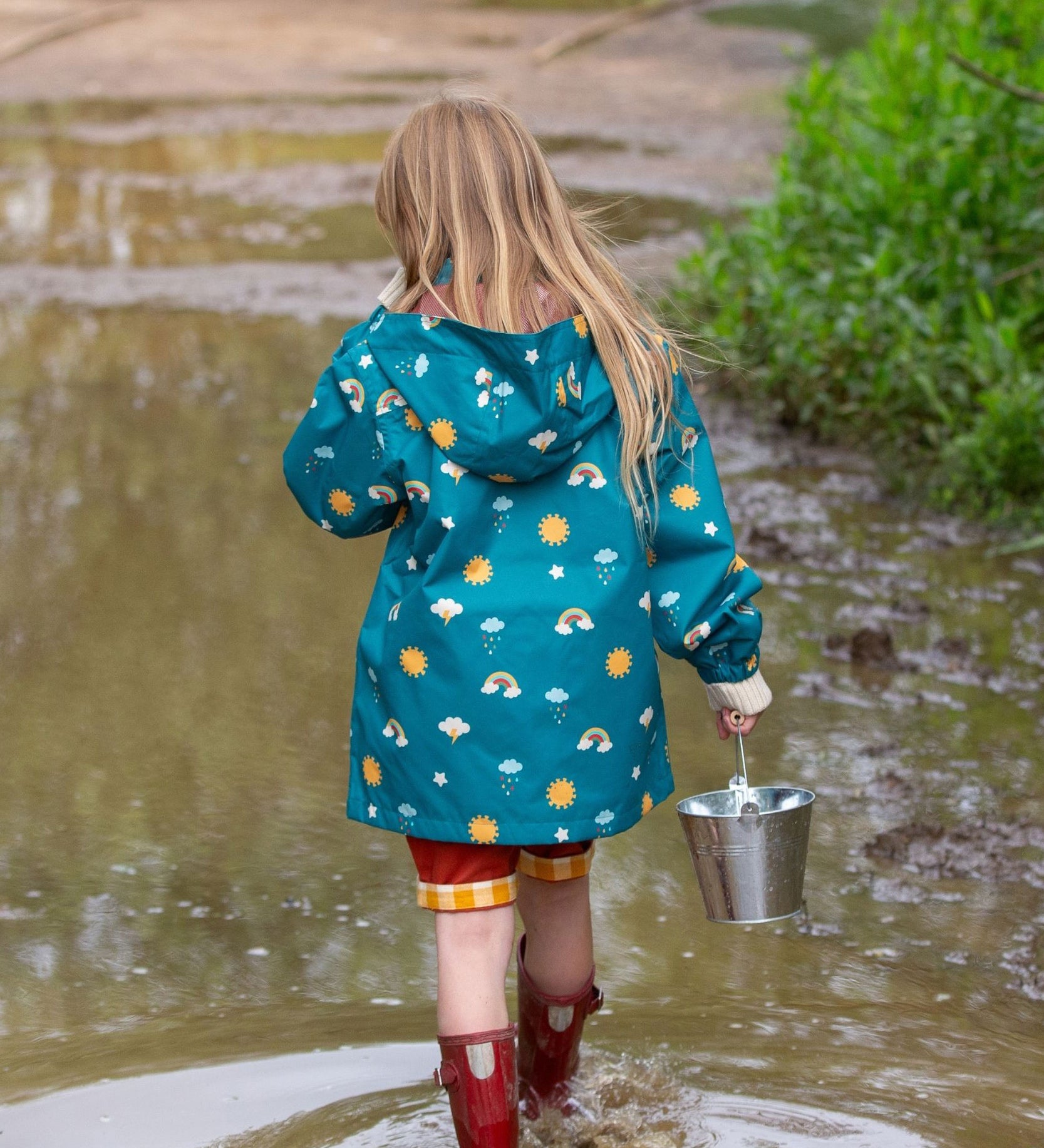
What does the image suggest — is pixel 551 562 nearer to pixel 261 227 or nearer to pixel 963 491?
pixel 963 491

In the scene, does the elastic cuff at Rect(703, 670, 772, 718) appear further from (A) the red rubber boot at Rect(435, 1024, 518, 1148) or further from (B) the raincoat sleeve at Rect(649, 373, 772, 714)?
(A) the red rubber boot at Rect(435, 1024, 518, 1148)

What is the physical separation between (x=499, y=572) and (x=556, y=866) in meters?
0.46

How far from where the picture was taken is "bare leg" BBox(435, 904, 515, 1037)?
7.08 ft

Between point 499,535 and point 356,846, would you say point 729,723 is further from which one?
point 356,846

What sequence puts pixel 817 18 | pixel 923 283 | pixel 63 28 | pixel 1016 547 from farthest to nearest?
1. pixel 817 18
2. pixel 63 28
3. pixel 923 283
4. pixel 1016 547

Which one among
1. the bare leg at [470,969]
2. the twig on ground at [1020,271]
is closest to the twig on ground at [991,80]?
the twig on ground at [1020,271]

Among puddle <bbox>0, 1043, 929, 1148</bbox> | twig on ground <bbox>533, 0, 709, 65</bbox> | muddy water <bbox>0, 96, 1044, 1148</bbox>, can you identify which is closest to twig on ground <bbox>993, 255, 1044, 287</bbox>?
muddy water <bbox>0, 96, 1044, 1148</bbox>

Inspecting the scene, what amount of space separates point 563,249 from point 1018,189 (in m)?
4.06

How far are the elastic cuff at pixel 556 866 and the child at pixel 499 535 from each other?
0.04 metres

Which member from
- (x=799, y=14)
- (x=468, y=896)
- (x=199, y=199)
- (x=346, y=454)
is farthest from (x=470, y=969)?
(x=799, y=14)

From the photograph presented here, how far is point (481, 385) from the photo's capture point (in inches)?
80.4

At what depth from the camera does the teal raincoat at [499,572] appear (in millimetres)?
2045

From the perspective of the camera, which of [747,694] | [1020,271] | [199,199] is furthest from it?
[199,199]

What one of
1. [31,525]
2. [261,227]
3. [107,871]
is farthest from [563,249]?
[261,227]
